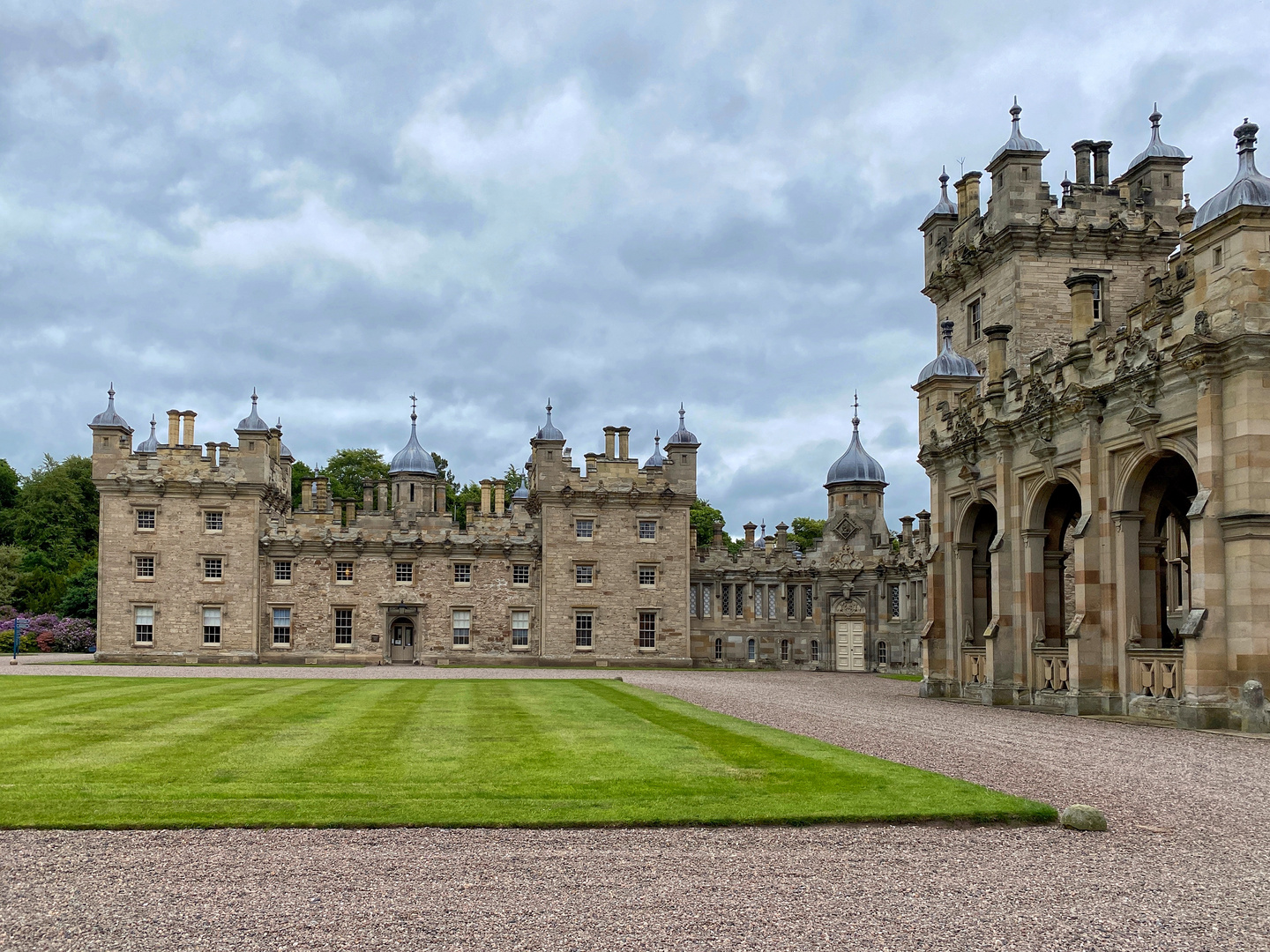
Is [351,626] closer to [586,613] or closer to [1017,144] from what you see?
[586,613]

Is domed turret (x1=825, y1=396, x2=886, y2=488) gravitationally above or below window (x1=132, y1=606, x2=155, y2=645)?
above

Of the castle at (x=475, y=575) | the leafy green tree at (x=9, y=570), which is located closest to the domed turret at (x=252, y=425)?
the castle at (x=475, y=575)

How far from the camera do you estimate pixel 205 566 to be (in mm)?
48875

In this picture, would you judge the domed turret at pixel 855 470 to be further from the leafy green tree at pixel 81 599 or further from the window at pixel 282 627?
the leafy green tree at pixel 81 599

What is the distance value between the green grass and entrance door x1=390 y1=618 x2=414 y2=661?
30696 millimetres

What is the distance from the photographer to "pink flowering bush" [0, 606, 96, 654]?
5441 cm

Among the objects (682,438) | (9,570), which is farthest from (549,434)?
(9,570)

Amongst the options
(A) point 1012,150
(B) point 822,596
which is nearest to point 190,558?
(B) point 822,596

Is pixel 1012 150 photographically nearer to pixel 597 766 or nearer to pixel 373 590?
pixel 597 766

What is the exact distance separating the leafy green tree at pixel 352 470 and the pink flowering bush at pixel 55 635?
1715 centimetres

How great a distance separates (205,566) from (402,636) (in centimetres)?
904

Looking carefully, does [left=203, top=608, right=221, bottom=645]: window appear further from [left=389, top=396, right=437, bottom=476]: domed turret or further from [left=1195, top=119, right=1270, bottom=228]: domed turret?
[left=1195, top=119, right=1270, bottom=228]: domed turret

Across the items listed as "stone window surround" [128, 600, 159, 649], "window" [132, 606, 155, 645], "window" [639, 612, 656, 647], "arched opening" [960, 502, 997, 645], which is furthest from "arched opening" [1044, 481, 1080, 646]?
"window" [132, 606, 155, 645]

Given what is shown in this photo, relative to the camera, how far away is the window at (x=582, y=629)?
49656 mm
